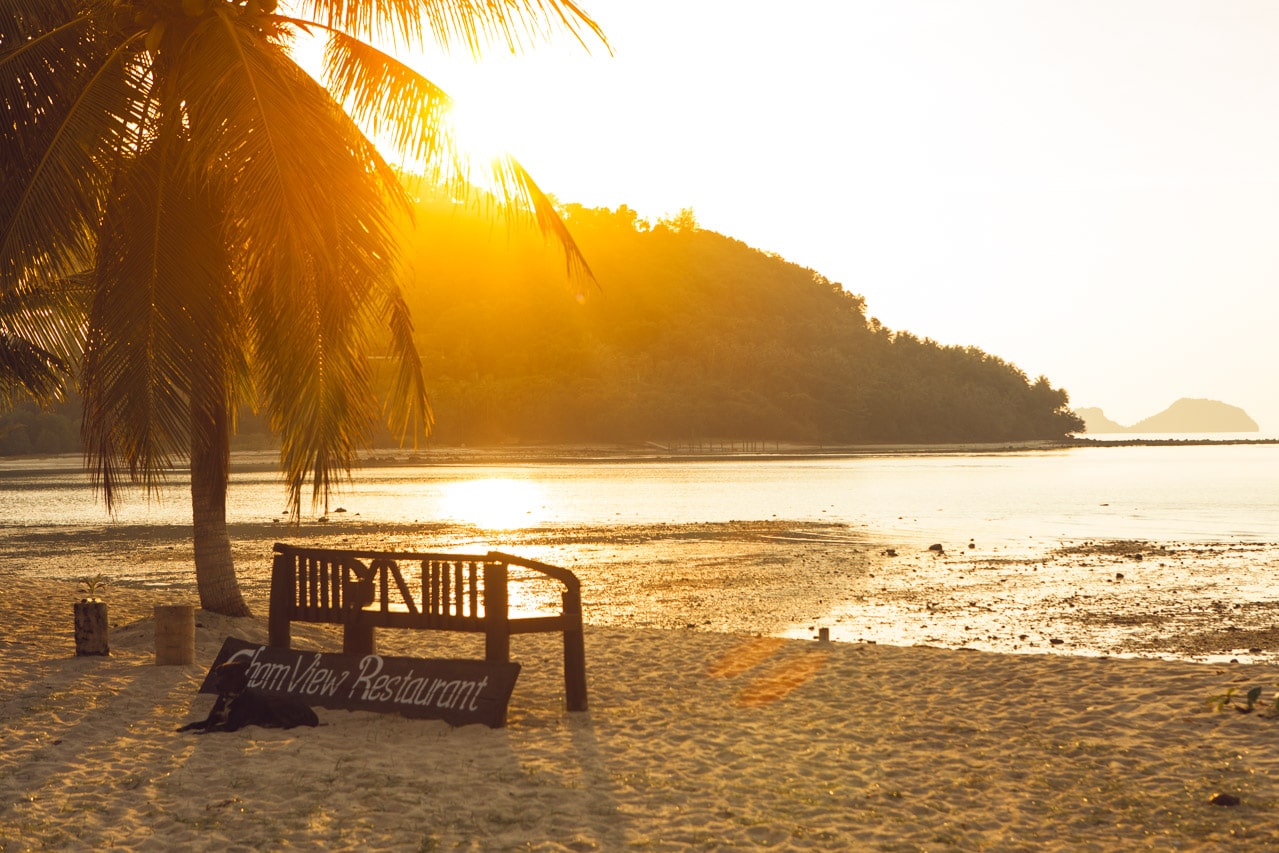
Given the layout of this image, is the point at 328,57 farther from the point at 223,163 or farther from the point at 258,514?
the point at 258,514

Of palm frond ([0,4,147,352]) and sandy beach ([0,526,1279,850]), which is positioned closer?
sandy beach ([0,526,1279,850])

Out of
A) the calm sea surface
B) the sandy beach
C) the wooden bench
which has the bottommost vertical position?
the calm sea surface

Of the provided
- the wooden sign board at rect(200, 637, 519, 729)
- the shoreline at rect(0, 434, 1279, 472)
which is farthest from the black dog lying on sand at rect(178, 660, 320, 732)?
the shoreline at rect(0, 434, 1279, 472)

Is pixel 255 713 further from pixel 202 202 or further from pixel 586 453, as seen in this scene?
pixel 586 453

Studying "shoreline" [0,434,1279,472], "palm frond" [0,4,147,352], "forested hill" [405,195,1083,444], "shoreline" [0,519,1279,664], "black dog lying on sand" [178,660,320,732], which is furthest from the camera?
"forested hill" [405,195,1083,444]

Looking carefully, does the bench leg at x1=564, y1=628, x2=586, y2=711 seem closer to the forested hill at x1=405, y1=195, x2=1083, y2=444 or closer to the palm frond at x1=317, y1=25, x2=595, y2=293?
the palm frond at x1=317, y1=25, x2=595, y2=293

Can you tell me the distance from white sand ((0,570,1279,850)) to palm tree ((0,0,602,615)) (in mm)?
2332

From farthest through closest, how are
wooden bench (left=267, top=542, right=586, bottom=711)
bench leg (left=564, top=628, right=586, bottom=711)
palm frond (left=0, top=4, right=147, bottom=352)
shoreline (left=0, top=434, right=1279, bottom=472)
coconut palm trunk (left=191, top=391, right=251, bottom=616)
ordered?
shoreline (left=0, top=434, right=1279, bottom=472) → coconut palm trunk (left=191, top=391, right=251, bottom=616) → palm frond (left=0, top=4, right=147, bottom=352) → bench leg (left=564, top=628, right=586, bottom=711) → wooden bench (left=267, top=542, right=586, bottom=711)

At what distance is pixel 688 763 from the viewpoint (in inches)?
308

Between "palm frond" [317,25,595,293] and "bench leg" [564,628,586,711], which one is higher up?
"palm frond" [317,25,595,293]

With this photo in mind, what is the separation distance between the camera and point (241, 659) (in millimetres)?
9609

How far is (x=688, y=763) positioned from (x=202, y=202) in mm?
7051

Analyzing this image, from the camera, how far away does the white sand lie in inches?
247

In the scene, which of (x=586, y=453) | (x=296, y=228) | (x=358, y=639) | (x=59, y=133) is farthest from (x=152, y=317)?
(x=586, y=453)
